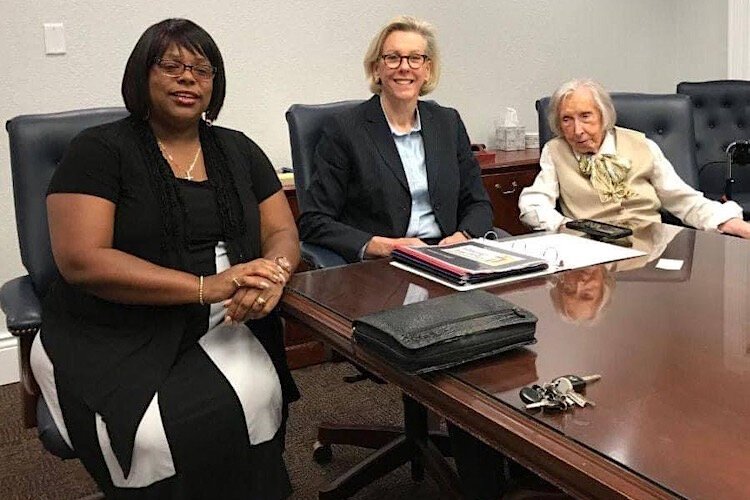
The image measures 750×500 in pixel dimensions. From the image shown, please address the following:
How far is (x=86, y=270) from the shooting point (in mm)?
1596

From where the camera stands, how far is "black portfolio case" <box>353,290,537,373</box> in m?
1.12

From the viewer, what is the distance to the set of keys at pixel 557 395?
3.28ft

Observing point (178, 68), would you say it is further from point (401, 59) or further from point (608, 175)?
point (608, 175)

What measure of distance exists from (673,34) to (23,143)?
3.52 m

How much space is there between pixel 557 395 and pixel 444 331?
0.20 metres

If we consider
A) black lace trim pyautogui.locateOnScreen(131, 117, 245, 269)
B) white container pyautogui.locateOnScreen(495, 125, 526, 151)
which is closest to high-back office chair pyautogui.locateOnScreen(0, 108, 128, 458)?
black lace trim pyautogui.locateOnScreen(131, 117, 245, 269)

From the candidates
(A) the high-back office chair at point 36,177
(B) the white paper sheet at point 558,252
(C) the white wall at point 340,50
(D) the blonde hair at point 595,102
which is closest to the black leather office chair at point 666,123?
(D) the blonde hair at point 595,102

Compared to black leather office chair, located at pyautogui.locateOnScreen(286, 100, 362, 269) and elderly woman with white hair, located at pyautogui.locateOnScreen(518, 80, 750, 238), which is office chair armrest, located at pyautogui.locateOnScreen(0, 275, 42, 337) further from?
elderly woman with white hair, located at pyautogui.locateOnScreen(518, 80, 750, 238)

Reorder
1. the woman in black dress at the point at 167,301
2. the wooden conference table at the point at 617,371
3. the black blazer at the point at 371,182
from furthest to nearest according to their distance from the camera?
→ the black blazer at the point at 371,182 < the woman in black dress at the point at 167,301 < the wooden conference table at the point at 617,371

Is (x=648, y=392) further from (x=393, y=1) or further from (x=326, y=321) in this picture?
(x=393, y=1)

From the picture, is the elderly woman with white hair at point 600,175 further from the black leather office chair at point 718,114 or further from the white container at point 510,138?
the black leather office chair at point 718,114

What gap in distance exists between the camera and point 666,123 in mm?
2705

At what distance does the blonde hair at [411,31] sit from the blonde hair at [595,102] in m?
0.39

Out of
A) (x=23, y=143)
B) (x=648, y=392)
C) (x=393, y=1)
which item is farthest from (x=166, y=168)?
(x=393, y=1)
